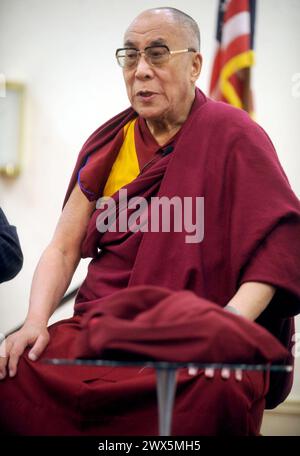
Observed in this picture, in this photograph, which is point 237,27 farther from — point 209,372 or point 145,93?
point 209,372

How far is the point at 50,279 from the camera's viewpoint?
2.42m

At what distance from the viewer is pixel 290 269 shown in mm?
2057

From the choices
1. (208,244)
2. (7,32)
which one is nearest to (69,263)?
(208,244)

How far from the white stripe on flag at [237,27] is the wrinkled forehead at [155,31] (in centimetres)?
126

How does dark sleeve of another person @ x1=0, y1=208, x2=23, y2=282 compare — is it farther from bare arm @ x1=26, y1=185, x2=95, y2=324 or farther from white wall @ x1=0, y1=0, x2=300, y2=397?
white wall @ x1=0, y1=0, x2=300, y2=397

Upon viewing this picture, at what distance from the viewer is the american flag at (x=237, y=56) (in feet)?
11.7

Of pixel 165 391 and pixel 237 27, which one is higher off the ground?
pixel 237 27

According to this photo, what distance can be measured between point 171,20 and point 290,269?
96 centimetres

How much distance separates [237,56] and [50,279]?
1758mm

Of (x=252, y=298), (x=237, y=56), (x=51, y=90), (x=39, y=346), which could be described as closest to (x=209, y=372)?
(x=252, y=298)

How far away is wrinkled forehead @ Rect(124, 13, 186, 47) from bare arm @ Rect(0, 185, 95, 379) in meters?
0.59

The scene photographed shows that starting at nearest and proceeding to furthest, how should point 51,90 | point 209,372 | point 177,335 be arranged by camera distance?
point 177,335 → point 209,372 → point 51,90
